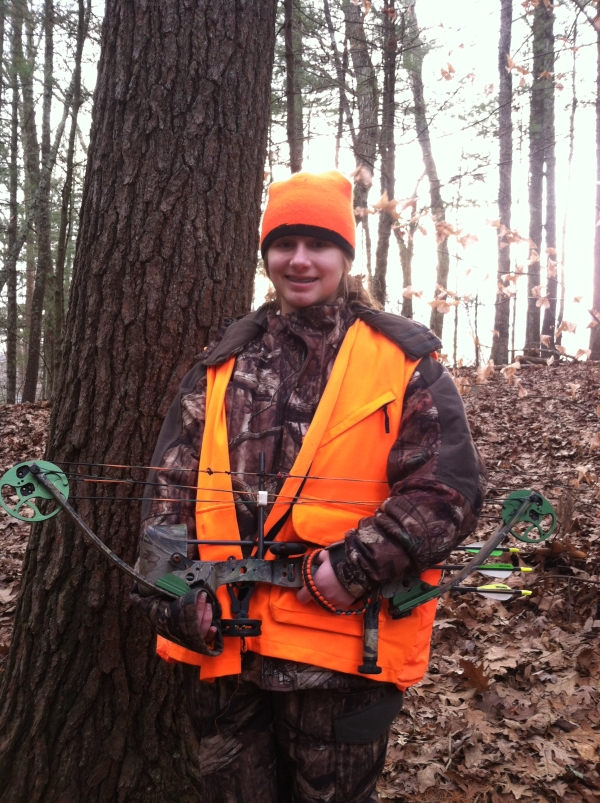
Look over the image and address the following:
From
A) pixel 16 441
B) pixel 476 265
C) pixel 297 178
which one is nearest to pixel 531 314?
pixel 476 265

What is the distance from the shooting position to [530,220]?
14.8 m

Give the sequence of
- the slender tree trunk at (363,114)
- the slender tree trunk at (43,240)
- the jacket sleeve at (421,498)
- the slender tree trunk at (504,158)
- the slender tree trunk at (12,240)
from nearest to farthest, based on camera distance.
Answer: the jacket sleeve at (421,498) < the slender tree trunk at (363,114) < the slender tree trunk at (43,240) < the slender tree trunk at (504,158) < the slender tree trunk at (12,240)

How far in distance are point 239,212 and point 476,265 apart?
9.62 feet

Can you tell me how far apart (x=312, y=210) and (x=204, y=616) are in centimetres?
131

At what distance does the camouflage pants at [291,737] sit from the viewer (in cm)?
188

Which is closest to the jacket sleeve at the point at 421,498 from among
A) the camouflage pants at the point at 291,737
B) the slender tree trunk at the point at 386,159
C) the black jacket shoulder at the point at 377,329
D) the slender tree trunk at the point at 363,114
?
the black jacket shoulder at the point at 377,329

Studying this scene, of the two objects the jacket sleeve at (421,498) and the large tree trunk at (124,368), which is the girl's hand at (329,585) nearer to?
the jacket sleeve at (421,498)

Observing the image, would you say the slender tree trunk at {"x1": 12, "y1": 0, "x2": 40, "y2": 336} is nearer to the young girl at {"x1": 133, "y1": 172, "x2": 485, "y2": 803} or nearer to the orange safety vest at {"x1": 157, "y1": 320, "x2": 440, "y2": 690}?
the young girl at {"x1": 133, "y1": 172, "x2": 485, "y2": 803}

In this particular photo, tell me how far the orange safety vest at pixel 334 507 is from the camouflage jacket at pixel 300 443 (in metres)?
0.06

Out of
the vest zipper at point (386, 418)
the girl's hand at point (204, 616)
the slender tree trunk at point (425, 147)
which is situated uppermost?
the slender tree trunk at point (425, 147)

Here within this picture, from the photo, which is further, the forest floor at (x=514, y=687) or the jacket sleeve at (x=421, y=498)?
the forest floor at (x=514, y=687)

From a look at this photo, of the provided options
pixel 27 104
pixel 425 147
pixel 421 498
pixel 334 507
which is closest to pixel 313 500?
pixel 334 507

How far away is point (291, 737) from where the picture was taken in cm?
193

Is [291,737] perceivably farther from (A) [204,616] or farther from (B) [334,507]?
(B) [334,507]
